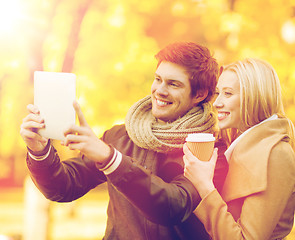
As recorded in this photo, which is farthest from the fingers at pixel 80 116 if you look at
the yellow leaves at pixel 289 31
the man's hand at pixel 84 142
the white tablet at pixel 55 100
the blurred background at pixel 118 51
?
the yellow leaves at pixel 289 31

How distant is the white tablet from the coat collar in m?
1.01

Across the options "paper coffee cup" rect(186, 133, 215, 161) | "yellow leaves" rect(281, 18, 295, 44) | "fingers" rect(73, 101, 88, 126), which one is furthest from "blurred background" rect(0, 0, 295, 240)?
"fingers" rect(73, 101, 88, 126)

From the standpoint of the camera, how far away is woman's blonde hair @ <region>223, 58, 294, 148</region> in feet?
9.14

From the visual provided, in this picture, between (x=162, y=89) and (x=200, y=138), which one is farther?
(x=162, y=89)

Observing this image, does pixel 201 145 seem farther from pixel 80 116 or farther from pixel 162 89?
pixel 80 116

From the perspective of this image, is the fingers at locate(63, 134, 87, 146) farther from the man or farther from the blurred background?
the blurred background

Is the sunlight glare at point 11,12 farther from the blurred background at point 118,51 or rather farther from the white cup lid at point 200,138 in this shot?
the white cup lid at point 200,138

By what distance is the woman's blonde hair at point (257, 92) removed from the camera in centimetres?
279

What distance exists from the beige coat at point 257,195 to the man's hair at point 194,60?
0.46 meters

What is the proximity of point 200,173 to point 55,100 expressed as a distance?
0.86 meters

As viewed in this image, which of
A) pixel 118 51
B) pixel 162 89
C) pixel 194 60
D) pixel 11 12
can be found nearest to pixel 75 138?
pixel 162 89

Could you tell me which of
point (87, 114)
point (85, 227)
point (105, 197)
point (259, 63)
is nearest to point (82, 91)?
point (87, 114)

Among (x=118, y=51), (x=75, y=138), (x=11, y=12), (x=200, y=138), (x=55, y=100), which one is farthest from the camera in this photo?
(x=118, y=51)

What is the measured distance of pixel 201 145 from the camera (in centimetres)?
Result: 258
